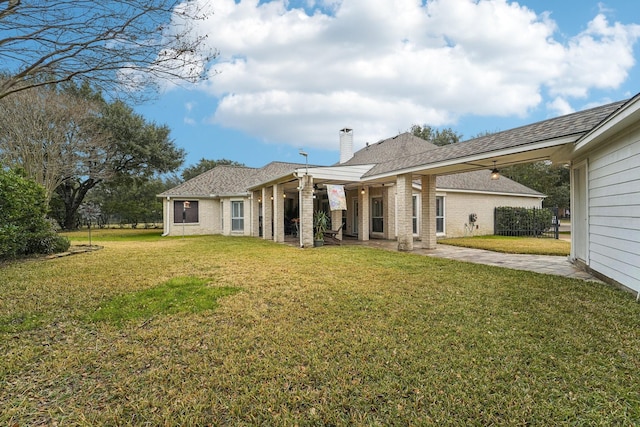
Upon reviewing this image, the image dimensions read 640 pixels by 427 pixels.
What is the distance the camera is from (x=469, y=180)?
650 inches

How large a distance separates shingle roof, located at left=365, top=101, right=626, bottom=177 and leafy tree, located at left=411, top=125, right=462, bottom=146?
26874mm

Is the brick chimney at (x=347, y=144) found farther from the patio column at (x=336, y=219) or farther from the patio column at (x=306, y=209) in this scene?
the patio column at (x=306, y=209)

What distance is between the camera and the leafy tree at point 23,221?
7.93m

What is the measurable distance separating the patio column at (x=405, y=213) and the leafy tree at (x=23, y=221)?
11448mm

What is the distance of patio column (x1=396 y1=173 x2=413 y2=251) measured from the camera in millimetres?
10328

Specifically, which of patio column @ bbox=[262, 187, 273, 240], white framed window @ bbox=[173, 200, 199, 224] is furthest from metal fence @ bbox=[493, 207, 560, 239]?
white framed window @ bbox=[173, 200, 199, 224]

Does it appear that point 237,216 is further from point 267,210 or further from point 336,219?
point 336,219

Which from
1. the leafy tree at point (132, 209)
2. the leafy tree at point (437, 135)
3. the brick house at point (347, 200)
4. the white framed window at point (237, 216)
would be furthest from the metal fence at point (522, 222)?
the leafy tree at point (132, 209)

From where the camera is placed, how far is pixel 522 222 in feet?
53.1

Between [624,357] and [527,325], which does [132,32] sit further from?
[624,357]

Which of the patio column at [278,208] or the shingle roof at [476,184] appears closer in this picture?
the patio column at [278,208]

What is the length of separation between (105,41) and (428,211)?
33.8 feet

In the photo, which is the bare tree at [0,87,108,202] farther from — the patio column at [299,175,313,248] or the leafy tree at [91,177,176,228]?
the patio column at [299,175,313,248]

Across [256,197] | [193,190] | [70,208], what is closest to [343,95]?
[256,197]
